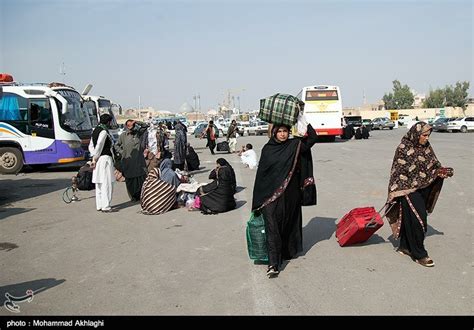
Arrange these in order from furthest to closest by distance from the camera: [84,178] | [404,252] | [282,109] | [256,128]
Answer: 1. [256,128]
2. [84,178]
3. [404,252]
4. [282,109]

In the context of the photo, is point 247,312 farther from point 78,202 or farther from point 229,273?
point 78,202

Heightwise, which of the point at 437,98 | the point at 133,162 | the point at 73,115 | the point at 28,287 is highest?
the point at 437,98

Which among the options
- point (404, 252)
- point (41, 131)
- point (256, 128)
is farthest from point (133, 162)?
point (256, 128)

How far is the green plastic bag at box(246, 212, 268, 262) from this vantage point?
16.3 feet

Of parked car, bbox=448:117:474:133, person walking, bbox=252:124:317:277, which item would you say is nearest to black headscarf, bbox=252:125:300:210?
person walking, bbox=252:124:317:277

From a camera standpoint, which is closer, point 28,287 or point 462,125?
point 28,287

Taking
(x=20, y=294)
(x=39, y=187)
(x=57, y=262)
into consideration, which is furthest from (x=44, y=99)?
(x=20, y=294)

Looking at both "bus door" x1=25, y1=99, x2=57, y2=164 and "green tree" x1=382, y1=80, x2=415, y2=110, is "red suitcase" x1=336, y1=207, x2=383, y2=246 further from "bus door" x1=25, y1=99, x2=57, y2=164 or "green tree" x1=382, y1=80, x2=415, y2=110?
Result: "green tree" x1=382, y1=80, x2=415, y2=110

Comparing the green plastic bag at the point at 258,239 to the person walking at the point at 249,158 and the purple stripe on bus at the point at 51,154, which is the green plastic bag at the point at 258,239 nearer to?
the person walking at the point at 249,158

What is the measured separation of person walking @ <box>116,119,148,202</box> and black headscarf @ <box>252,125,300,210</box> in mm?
4843

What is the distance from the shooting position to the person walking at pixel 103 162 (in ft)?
26.8

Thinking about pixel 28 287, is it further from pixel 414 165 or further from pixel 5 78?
pixel 5 78

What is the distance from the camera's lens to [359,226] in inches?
214

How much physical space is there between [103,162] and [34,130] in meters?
7.80
